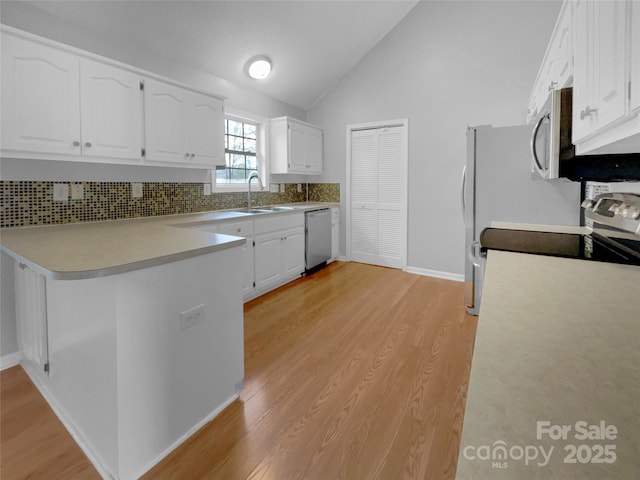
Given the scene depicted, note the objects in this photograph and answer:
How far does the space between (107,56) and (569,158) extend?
3189 millimetres

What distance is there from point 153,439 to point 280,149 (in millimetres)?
3608

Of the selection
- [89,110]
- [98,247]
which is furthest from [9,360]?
[89,110]

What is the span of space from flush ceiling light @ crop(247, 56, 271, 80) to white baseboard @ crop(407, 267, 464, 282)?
9.83 feet

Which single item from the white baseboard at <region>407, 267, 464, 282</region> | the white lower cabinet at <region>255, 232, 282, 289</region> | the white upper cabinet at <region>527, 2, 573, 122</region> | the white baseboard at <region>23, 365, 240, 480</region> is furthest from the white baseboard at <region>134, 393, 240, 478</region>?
the white baseboard at <region>407, 267, 464, 282</region>

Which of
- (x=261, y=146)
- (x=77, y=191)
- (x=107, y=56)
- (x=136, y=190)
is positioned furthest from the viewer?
(x=261, y=146)

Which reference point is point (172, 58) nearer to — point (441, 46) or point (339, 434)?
point (441, 46)

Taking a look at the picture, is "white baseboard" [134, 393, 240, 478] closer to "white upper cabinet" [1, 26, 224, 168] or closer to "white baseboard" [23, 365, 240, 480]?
"white baseboard" [23, 365, 240, 480]

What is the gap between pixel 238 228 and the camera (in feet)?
10.4

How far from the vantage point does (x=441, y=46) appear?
13.4 ft

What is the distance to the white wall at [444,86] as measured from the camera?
365 centimetres

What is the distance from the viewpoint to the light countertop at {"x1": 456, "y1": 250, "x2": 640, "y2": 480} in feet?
1.22

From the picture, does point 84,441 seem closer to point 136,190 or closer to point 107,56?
point 136,190

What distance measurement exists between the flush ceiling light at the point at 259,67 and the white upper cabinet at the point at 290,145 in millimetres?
575

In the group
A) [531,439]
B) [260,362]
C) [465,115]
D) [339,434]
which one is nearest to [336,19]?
[465,115]
